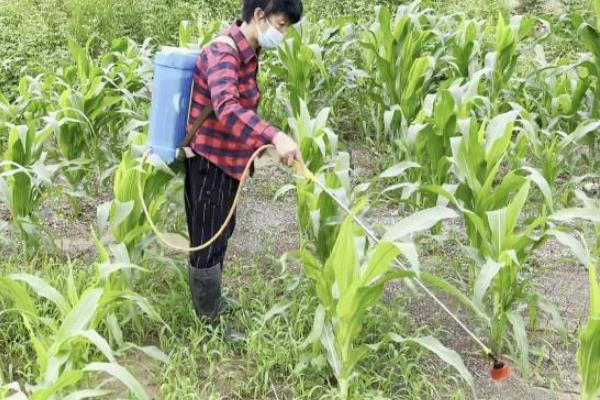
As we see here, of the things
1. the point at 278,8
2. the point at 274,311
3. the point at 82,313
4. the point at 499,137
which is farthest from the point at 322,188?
the point at 82,313

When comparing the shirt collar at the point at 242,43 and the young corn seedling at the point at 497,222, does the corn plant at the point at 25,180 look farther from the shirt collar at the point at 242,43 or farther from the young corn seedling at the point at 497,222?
the young corn seedling at the point at 497,222

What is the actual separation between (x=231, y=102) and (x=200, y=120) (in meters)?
0.25

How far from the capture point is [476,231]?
3.05 metres

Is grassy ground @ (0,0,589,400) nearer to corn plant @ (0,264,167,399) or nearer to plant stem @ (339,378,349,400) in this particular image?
plant stem @ (339,378,349,400)

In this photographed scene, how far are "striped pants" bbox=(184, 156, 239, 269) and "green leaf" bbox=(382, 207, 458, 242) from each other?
2.67 feet

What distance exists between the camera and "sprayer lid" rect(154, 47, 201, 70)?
9.16 feet

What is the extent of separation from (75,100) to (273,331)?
1868 mm

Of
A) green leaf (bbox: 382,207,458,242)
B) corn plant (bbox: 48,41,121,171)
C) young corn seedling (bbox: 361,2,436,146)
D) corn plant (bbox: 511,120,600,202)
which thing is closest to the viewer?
green leaf (bbox: 382,207,458,242)

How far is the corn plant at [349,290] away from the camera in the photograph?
2.42m

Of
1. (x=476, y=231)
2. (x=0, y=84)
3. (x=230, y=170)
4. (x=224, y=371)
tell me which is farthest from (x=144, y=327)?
(x=0, y=84)

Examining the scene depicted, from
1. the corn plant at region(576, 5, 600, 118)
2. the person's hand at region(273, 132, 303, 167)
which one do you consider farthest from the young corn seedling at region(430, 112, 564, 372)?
the corn plant at region(576, 5, 600, 118)

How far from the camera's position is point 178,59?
2793mm

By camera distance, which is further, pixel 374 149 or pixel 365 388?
pixel 374 149

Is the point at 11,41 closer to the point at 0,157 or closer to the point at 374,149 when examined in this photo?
the point at 0,157
